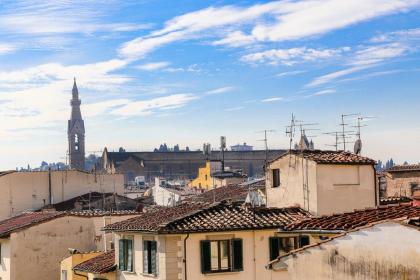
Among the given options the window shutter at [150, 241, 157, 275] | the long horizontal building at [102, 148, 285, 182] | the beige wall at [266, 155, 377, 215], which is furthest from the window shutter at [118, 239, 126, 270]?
the long horizontal building at [102, 148, 285, 182]

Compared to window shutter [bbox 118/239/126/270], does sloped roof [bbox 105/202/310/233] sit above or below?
above

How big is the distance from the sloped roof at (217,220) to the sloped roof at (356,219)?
9.23 metres

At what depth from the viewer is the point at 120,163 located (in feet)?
560

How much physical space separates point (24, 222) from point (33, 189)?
13.0m

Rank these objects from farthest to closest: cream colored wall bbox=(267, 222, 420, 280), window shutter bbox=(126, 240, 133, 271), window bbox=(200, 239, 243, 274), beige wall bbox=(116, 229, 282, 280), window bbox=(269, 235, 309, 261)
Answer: window shutter bbox=(126, 240, 133, 271) < window bbox=(269, 235, 309, 261) < window bbox=(200, 239, 243, 274) < beige wall bbox=(116, 229, 282, 280) < cream colored wall bbox=(267, 222, 420, 280)

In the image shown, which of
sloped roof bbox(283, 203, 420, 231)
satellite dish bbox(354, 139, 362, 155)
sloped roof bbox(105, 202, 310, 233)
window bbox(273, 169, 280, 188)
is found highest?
satellite dish bbox(354, 139, 362, 155)

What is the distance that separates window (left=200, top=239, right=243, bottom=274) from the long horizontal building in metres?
142

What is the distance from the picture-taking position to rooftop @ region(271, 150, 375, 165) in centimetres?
2898

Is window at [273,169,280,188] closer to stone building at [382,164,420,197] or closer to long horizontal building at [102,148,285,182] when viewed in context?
stone building at [382,164,420,197]

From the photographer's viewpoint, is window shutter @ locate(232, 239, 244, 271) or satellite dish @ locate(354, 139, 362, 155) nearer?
window shutter @ locate(232, 239, 244, 271)

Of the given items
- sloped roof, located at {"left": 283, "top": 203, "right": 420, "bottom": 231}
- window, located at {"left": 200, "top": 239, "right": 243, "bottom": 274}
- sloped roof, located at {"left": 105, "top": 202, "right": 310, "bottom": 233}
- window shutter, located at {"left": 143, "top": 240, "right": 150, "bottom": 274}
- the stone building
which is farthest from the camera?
the stone building

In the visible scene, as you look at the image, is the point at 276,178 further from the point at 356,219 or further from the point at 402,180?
the point at 402,180

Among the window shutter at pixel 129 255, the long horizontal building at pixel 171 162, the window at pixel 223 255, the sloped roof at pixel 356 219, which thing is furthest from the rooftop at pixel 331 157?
the long horizontal building at pixel 171 162

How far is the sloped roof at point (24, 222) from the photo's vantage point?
3769 centimetres
